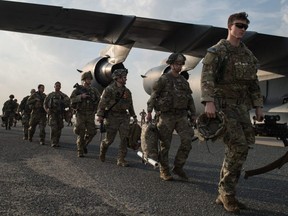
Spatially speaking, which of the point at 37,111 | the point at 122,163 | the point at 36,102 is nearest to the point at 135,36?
the point at 36,102

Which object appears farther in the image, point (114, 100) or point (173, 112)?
point (114, 100)

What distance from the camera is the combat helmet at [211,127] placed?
391 cm

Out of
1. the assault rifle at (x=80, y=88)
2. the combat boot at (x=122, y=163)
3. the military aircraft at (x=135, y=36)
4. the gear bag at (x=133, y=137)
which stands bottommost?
the combat boot at (x=122, y=163)

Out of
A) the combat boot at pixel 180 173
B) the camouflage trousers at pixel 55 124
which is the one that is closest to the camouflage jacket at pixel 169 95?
the combat boot at pixel 180 173

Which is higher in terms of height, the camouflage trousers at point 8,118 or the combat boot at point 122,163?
the camouflage trousers at point 8,118

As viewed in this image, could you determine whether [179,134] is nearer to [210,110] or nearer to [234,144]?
[234,144]

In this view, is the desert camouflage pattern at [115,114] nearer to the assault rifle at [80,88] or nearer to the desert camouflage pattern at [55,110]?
the assault rifle at [80,88]

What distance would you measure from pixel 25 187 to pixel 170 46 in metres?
8.98

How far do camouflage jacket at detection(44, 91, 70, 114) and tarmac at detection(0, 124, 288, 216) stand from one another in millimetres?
3447

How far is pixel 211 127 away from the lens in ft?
13.1

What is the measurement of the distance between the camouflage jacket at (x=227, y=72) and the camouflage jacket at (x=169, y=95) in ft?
5.59

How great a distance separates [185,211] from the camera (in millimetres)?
3830

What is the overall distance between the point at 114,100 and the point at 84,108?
5.23ft

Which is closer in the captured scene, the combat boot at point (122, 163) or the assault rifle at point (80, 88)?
the combat boot at point (122, 163)
